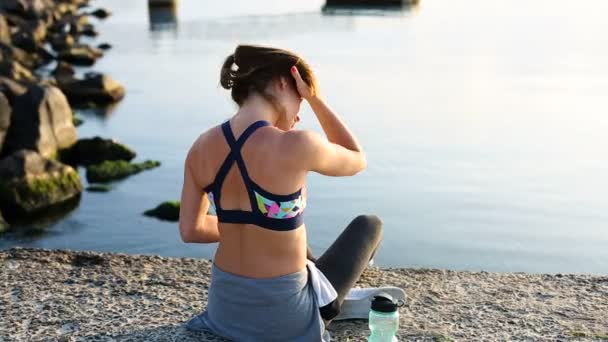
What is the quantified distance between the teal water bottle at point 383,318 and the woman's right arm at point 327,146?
0.69 meters

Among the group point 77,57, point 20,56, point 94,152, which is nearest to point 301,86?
point 94,152

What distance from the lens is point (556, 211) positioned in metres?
14.1

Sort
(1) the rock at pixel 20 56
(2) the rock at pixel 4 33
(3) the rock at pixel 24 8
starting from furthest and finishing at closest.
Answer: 1. (3) the rock at pixel 24 8
2. (2) the rock at pixel 4 33
3. (1) the rock at pixel 20 56

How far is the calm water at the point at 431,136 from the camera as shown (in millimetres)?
12680

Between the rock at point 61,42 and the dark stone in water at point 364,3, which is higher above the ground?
the rock at point 61,42

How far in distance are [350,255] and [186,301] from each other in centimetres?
134

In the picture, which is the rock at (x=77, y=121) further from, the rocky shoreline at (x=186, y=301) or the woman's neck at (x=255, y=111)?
the woman's neck at (x=255, y=111)

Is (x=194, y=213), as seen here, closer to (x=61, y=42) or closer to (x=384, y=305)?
(x=384, y=305)

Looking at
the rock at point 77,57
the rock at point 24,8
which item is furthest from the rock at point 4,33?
the rock at point 24,8

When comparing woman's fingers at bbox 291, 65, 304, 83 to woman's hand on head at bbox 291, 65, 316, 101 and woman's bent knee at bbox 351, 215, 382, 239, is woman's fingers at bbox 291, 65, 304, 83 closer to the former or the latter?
woman's hand on head at bbox 291, 65, 316, 101

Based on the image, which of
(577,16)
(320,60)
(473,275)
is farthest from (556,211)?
(577,16)

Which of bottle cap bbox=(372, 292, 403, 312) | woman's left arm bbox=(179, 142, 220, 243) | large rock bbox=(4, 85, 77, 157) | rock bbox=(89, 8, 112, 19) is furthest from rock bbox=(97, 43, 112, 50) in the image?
bottle cap bbox=(372, 292, 403, 312)

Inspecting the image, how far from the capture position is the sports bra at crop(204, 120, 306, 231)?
404 centimetres

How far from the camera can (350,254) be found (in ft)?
16.3
